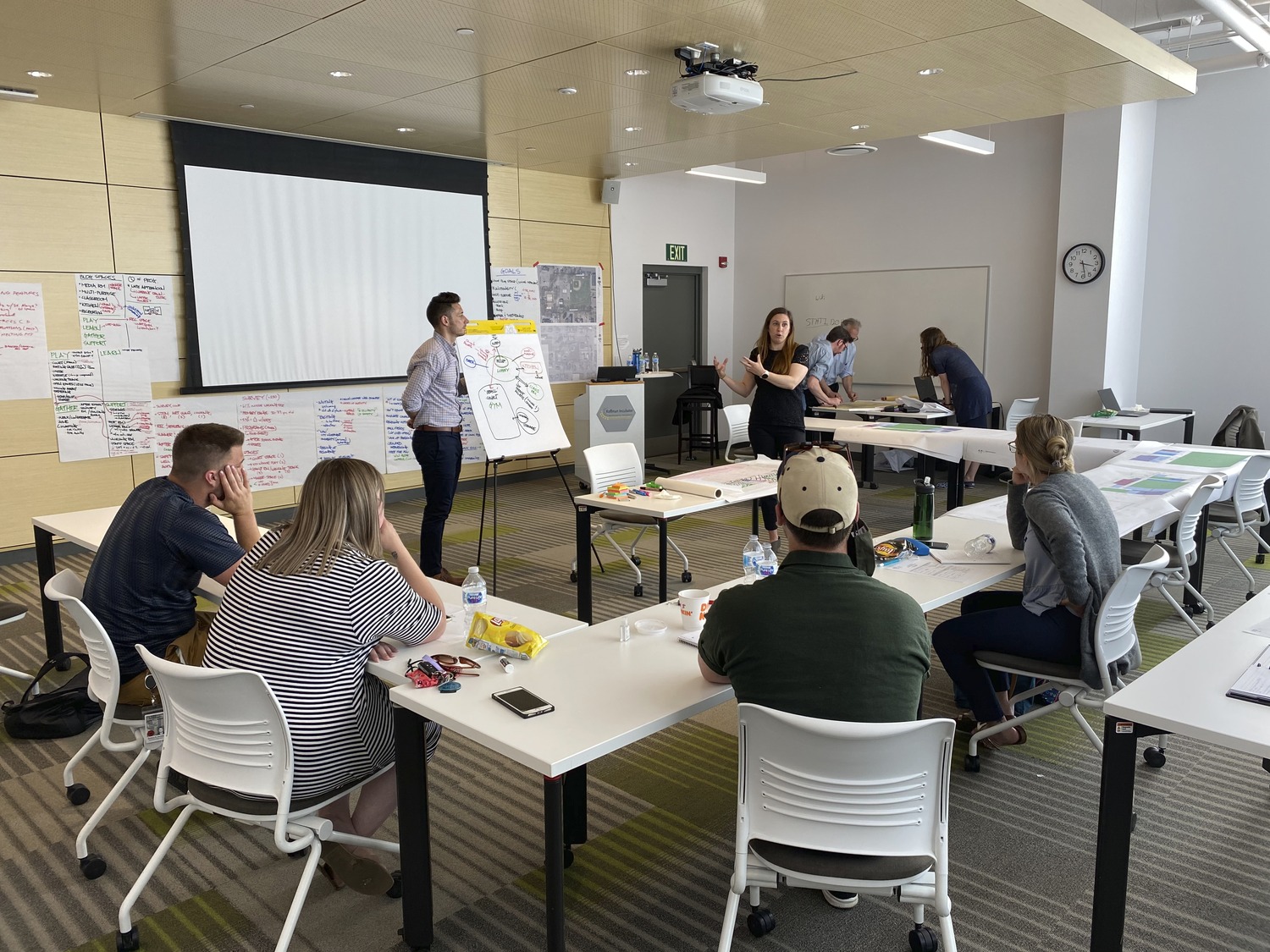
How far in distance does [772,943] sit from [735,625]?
954 mm

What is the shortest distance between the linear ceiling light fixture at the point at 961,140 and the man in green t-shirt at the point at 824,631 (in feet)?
19.5

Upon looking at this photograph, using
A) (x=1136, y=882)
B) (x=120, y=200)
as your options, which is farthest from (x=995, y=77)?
(x=120, y=200)

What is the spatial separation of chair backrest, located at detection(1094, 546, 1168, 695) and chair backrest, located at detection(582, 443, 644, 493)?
9.36 feet

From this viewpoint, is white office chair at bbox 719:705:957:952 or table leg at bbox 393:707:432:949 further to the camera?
table leg at bbox 393:707:432:949

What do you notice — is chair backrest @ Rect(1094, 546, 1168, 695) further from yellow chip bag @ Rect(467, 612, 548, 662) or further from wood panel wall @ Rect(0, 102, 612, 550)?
wood panel wall @ Rect(0, 102, 612, 550)

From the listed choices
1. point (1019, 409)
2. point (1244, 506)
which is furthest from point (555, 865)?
point (1019, 409)

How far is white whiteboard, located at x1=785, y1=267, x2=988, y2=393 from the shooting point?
9523mm

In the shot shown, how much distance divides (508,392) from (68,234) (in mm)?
3173

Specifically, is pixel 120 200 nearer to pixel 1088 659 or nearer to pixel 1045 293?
pixel 1088 659

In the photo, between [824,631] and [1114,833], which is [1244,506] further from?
[824,631]

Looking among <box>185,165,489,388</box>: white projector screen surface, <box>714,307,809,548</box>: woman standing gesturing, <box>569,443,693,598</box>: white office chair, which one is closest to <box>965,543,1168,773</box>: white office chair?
<box>569,443,693,598</box>: white office chair

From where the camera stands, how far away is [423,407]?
5.41 meters

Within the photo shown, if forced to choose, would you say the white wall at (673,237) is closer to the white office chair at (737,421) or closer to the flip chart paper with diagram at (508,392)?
the white office chair at (737,421)

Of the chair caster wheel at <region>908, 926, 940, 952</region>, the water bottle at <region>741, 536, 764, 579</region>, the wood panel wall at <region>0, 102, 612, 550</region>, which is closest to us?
the chair caster wheel at <region>908, 926, 940, 952</region>
